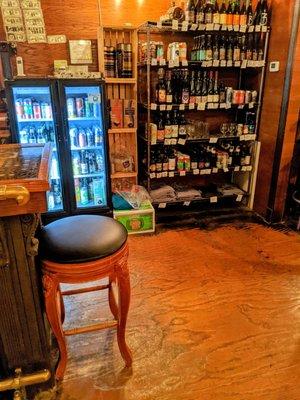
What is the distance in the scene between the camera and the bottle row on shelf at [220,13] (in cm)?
299

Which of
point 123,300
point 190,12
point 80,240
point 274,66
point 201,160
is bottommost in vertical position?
point 123,300

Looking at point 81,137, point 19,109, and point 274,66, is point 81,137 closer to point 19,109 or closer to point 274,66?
point 19,109

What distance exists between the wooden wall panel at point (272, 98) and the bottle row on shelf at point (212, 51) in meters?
0.20

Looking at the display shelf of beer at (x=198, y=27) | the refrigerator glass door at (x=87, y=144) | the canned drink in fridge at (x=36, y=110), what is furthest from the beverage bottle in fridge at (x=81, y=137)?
the display shelf of beer at (x=198, y=27)

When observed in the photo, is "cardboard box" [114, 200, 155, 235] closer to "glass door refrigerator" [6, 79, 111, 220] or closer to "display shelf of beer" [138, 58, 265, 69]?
"glass door refrigerator" [6, 79, 111, 220]

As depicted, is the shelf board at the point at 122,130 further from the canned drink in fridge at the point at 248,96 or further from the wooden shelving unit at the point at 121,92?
the canned drink in fridge at the point at 248,96

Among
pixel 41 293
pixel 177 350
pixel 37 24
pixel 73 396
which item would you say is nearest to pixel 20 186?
pixel 41 293

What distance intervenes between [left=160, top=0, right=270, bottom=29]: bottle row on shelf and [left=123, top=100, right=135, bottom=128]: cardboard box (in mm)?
841

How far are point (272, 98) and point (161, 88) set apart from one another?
3.87 ft

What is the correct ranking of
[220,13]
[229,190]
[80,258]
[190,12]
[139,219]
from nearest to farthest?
[80,258] → [190,12] → [220,13] → [139,219] → [229,190]

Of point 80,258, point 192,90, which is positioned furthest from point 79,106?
point 80,258

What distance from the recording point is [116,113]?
3.21m

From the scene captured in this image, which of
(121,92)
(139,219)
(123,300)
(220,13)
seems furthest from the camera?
(121,92)

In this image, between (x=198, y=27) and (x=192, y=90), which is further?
(x=192, y=90)
